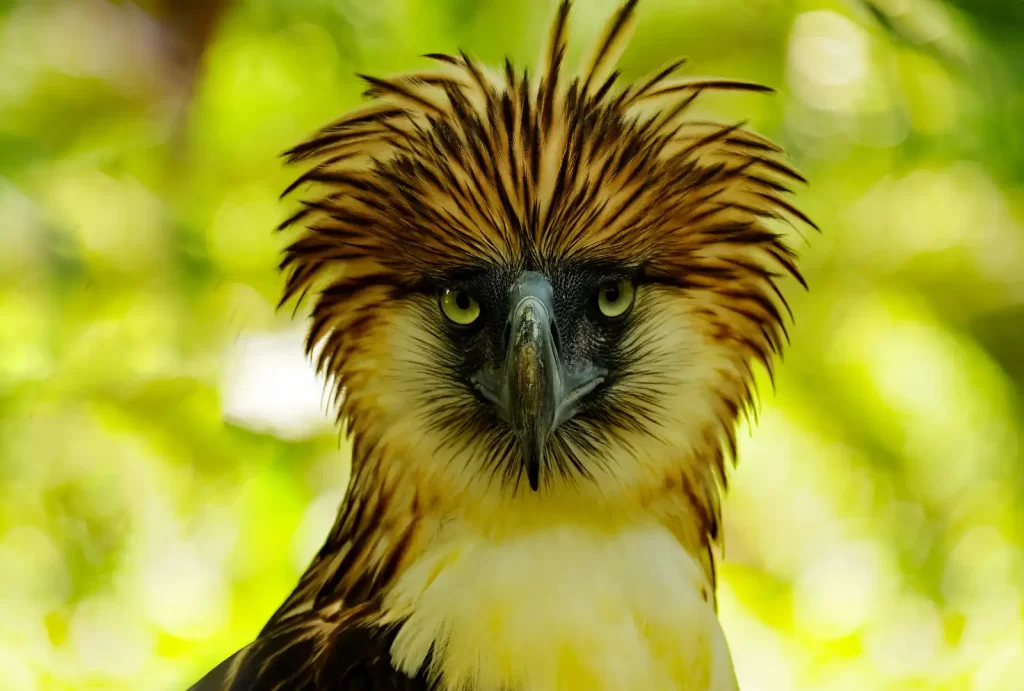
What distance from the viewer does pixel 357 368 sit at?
892mm

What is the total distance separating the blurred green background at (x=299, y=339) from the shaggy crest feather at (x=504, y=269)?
0.49ft

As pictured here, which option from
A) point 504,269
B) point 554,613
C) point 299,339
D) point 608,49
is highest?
point 608,49

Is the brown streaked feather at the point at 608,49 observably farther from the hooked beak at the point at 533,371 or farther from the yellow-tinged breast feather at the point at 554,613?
the yellow-tinged breast feather at the point at 554,613

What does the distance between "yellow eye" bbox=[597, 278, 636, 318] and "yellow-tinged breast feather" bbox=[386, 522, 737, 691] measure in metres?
0.21

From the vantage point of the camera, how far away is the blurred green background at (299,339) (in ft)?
3.46

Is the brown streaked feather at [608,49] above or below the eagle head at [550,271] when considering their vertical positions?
above

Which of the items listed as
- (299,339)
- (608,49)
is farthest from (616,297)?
(299,339)

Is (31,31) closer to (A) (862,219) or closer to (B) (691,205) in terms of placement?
(B) (691,205)

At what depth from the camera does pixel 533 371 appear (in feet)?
2.38

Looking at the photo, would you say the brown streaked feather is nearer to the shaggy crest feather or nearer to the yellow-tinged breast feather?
the shaggy crest feather

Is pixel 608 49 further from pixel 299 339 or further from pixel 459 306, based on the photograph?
pixel 299 339

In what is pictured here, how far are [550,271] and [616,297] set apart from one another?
74mm

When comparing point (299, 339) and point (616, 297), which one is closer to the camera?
point (616, 297)

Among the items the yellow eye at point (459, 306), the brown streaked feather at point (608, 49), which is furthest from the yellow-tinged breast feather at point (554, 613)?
the brown streaked feather at point (608, 49)
